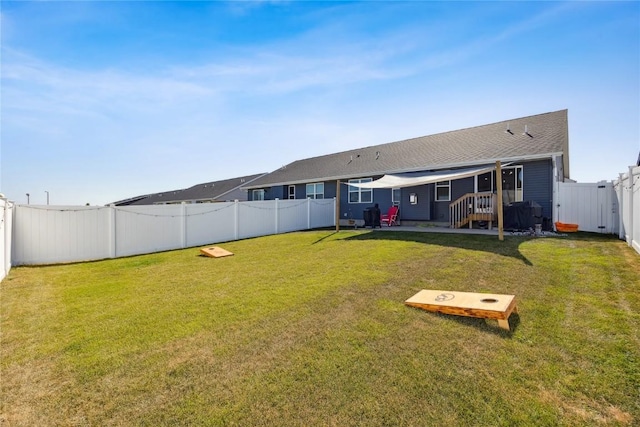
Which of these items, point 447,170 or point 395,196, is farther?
point 395,196

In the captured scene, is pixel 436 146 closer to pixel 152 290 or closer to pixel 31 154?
pixel 152 290

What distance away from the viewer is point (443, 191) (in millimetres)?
13633

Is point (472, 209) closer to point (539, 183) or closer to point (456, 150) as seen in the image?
point (539, 183)

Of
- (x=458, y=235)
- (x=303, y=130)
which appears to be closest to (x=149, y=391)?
(x=458, y=235)

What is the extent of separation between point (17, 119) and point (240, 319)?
10789 millimetres

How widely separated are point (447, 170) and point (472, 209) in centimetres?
227

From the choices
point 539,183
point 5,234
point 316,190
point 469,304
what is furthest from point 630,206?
point 316,190

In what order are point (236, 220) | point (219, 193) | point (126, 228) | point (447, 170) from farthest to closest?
point (219, 193) → point (447, 170) → point (236, 220) → point (126, 228)

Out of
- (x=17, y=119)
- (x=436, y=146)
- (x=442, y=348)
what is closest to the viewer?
(x=442, y=348)

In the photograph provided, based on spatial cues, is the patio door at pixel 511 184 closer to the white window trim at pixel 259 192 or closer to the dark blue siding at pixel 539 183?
the dark blue siding at pixel 539 183

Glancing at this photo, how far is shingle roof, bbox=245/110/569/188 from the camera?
1141 centimetres

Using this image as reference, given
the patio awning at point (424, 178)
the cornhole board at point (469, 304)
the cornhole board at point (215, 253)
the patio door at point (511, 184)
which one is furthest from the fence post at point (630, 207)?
the cornhole board at point (215, 253)

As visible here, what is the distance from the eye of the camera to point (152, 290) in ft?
17.2

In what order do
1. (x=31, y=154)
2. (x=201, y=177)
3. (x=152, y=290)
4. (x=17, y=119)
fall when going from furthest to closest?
1. (x=201, y=177)
2. (x=31, y=154)
3. (x=17, y=119)
4. (x=152, y=290)
